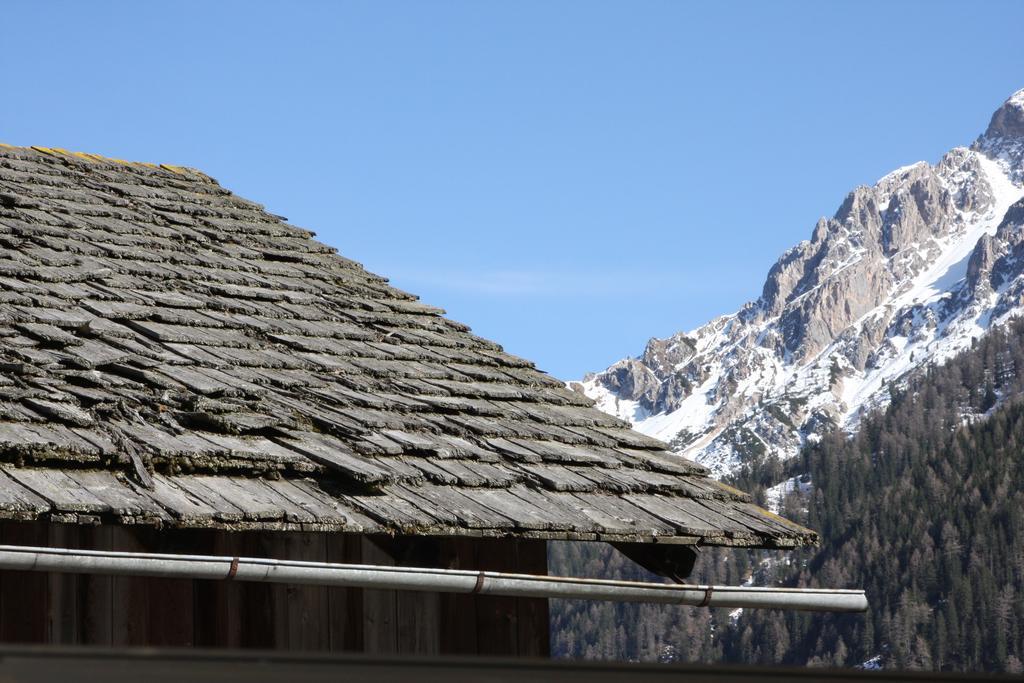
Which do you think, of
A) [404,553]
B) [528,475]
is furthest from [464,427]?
[404,553]

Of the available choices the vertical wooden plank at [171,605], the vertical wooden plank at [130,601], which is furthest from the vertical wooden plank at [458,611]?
the vertical wooden plank at [130,601]

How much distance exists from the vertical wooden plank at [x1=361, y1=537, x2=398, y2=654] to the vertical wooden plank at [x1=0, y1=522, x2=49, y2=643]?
1.21 metres

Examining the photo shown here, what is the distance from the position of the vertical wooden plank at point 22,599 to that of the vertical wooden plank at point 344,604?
1.07 meters

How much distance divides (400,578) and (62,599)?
3.73 ft

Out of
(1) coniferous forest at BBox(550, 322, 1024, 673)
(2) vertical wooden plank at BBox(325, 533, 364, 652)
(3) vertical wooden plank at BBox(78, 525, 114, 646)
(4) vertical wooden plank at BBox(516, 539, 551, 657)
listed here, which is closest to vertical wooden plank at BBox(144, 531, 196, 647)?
(3) vertical wooden plank at BBox(78, 525, 114, 646)

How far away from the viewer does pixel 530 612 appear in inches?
213

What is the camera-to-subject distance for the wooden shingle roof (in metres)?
4.02

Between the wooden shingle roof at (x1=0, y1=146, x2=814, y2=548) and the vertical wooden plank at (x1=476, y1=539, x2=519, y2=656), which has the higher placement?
the wooden shingle roof at (x1=0, y1=146, x2=814, y2=548)

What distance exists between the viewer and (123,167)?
8.47 metres

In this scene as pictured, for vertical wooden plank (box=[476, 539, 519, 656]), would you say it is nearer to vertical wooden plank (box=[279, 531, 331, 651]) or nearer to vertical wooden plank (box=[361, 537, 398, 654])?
vertical wooden plank (box=[361, 537, 398, 654])

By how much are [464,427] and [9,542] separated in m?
2.03

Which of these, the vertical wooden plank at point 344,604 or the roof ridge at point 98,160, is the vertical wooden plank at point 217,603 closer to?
the vertical wooden plank at point 344,604

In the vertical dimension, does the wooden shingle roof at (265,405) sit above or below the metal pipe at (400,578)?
above

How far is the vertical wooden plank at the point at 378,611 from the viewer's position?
15.7 ft
